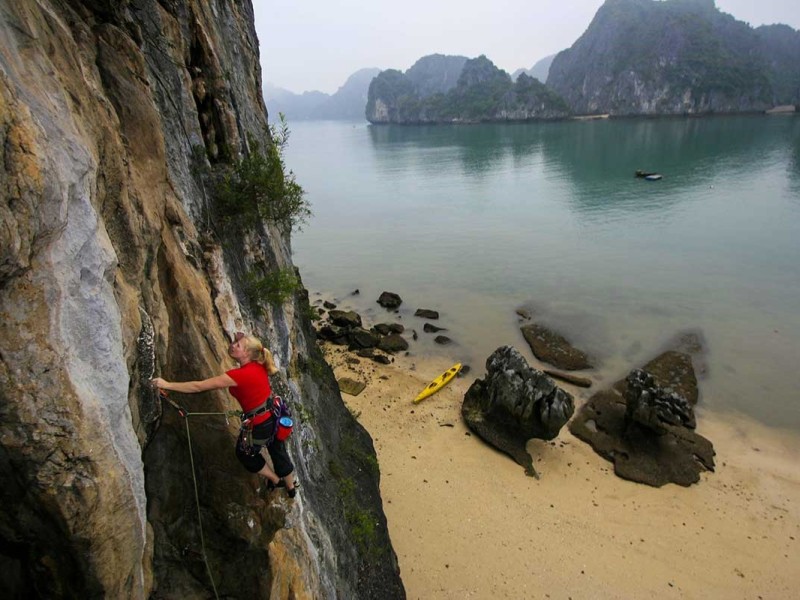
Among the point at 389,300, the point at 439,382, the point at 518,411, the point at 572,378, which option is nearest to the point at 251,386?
the point at 518,411

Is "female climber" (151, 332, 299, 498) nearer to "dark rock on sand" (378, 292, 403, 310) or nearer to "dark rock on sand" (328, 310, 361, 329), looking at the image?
"dark rock on sand" (328, 310, 361, 329)

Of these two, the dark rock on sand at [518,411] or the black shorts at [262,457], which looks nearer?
the black shorts at [262,457]

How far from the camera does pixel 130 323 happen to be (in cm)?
563

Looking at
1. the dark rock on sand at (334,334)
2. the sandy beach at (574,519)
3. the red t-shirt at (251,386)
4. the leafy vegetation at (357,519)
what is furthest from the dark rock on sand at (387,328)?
the red t-shirt at (251,386)

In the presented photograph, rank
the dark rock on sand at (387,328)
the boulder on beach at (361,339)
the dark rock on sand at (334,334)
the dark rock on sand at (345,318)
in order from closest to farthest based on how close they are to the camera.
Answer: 1. the boulder on beach at (361,339)
2. the dark rock on sand at (334,334)
3. the dark rock on sand at (387,328)
4. the dark rock on sand at (345,318)

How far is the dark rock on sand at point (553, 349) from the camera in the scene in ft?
84.7

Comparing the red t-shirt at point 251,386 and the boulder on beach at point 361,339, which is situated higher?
the red t-shirt at point 251,386

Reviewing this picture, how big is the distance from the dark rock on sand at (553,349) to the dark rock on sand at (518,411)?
23.0ft

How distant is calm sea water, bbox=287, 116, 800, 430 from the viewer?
27.7 meters

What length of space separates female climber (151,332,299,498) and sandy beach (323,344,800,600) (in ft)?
26.0

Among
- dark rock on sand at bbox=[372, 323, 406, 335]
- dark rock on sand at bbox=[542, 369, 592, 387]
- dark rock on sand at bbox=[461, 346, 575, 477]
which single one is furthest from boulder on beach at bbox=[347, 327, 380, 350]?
dark rock on sand at bbox=[542, 369, 592, 387]

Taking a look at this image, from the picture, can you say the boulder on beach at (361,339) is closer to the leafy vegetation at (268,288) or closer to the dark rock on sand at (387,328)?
the dark rock on sand at (387,328)

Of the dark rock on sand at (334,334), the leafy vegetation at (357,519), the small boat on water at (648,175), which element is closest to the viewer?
the leafy vegetation at (357,519)

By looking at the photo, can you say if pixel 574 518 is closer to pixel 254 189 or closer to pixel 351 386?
pixel 351 386
